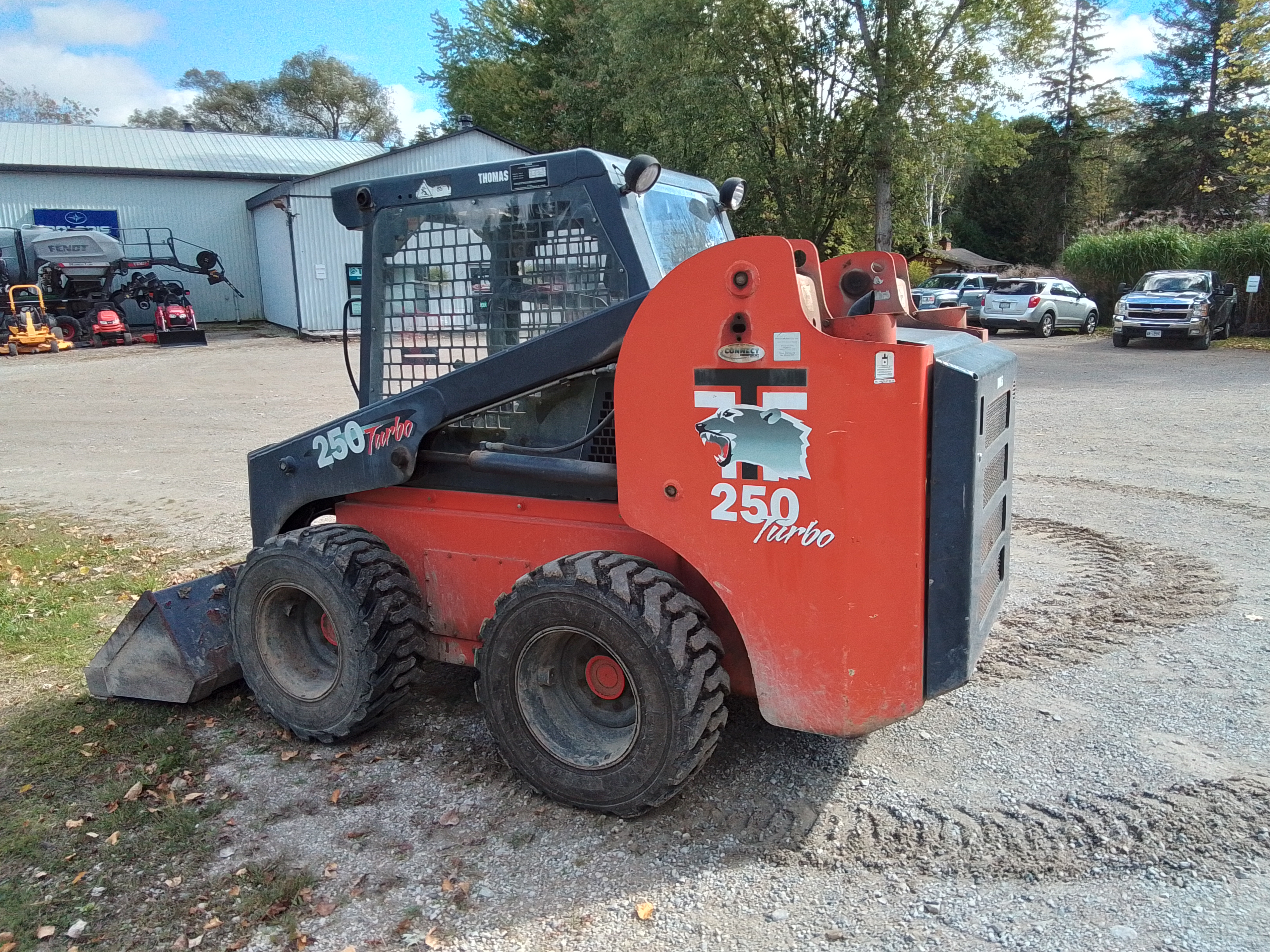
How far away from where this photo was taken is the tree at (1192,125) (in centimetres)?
3947

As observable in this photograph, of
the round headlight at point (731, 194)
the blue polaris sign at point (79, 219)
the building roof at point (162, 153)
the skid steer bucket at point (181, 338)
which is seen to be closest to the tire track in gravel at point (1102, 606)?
the round headlight at point (731, 194)

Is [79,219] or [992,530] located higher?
[79,219]

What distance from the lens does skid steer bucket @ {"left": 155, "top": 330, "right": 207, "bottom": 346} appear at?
81.4ft

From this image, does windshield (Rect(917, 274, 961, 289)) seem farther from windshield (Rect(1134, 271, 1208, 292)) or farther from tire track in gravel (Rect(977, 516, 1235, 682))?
tire track in gravel (Rect(977, 516, 1235, 682))

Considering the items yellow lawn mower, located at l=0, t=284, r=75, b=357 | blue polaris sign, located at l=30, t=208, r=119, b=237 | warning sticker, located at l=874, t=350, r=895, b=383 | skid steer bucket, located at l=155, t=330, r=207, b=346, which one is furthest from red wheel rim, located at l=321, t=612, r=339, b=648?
blue polaris sign, located at l=30, t=208, r=119, b=237

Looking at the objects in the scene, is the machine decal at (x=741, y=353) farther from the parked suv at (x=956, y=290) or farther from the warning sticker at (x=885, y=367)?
the parked suv at (x=956, y=290)

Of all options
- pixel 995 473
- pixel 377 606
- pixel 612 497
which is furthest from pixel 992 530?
pixel 377 606

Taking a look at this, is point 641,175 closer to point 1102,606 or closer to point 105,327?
point 1102,606

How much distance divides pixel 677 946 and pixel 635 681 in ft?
2.71

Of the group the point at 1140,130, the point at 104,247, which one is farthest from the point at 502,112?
the point at 1140,130

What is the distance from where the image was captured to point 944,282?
2920 centimetres

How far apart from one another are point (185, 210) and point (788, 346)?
104 ft

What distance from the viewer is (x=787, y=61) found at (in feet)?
92.1

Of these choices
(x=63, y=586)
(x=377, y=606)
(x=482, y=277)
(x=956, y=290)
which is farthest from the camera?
(x=956, y=290)
